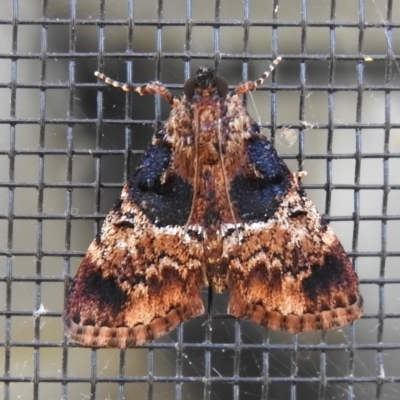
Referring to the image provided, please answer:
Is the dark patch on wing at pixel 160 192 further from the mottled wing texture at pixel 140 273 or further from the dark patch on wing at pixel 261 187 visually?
the dark patch on wing at pixel 261 187

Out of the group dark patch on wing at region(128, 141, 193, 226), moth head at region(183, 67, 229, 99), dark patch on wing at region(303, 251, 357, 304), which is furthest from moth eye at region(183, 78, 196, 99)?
dark patch on wing at region(303, 251, 357, 304)

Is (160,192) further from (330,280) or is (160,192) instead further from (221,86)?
(330,280)

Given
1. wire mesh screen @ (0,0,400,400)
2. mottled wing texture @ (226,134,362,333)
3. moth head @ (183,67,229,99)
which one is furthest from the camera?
wire mesh screen @ (0,0,400,400)

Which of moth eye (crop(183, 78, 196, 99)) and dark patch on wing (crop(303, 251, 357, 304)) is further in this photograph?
moth eye (crop(183, 78, 196, 99))

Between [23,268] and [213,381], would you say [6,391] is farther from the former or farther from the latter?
[213,381]

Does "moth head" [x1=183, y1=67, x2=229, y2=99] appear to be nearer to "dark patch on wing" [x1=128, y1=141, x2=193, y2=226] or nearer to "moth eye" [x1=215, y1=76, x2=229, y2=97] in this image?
"moth eye" [x1=215, y1=76, x2=229, y2=97]

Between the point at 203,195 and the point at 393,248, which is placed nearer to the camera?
the point at 203,195

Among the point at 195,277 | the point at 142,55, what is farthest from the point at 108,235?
the point at 142,55
